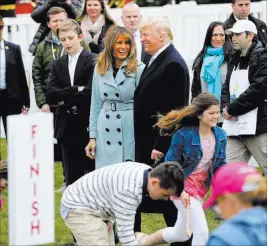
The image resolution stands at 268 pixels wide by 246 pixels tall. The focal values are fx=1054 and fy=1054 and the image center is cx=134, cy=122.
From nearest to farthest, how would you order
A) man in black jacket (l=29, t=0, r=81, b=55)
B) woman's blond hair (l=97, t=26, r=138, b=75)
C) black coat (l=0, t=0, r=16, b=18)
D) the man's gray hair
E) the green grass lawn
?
the man's gray hair < woman's blond hair (l=97, t=26, r=138, b=75) < the green grass lawn < man in black jacket (l=29, t=0, r=81, b=55) < black coat (l=0, t=0, r=16, b=18)

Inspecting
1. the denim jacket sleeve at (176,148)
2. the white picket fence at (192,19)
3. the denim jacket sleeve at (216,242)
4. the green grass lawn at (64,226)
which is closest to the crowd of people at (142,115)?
the denim jacket sleeve at (176,148)

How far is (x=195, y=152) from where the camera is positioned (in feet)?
28.0

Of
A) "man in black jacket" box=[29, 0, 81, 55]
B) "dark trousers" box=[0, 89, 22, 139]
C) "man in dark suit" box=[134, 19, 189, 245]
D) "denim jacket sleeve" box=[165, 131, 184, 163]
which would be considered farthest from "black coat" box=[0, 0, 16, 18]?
"denim jacket sleeve" box=[165, 131, 184, 163]

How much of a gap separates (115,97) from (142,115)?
410 mm

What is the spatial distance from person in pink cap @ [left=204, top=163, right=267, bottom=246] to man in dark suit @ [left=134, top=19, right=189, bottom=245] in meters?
2.98

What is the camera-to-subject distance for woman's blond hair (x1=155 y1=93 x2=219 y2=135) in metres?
8.50

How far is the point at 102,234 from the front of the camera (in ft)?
25.8

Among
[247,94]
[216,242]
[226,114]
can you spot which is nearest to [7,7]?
[226,114]

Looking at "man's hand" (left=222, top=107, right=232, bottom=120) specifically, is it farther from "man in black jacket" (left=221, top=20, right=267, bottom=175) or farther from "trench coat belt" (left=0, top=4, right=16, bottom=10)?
"trench coat belt" (left=0, top=4, right=16, bottom=10)

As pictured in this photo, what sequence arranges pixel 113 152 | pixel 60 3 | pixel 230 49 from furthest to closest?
pixel 60 3 < pixel 230 49 < pixel 113 152

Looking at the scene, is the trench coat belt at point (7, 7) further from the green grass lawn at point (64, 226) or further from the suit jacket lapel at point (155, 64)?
the suit jacket lapel at point (155, 64)

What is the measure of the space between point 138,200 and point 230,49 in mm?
3658

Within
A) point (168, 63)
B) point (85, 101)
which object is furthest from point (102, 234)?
point (85, 101)

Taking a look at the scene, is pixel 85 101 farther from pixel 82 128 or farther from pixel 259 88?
pixel 259 88
